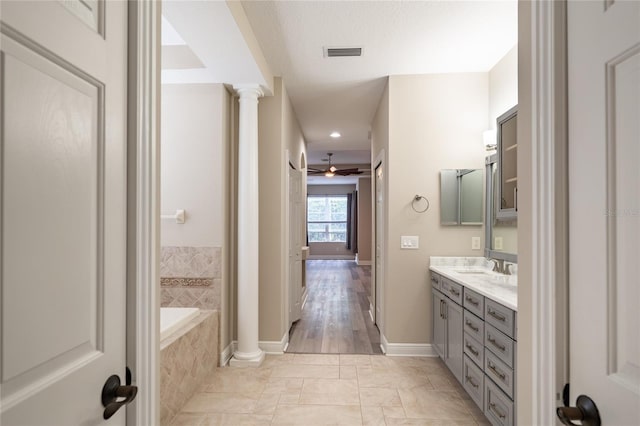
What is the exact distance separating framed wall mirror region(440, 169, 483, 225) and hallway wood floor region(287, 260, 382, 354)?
5.20 ft

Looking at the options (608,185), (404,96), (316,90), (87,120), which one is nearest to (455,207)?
(404,96)

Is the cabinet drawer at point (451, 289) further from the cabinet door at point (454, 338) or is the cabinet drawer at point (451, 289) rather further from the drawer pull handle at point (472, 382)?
the drawer pull handle at point (472, 382)

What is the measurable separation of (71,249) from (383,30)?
8.47 feet

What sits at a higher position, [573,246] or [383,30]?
[383,30]

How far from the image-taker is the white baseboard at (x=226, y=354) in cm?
304

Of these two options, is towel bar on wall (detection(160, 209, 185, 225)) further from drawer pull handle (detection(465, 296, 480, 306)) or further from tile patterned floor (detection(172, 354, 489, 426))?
drawer pull handle (detection(465, 296, 480, 306))

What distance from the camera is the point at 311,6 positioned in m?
2.27

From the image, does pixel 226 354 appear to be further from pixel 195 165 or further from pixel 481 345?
pixel 481 345

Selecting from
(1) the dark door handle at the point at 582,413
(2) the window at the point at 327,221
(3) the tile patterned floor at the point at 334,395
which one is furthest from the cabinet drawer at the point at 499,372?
(2) the window at the point at 327,221

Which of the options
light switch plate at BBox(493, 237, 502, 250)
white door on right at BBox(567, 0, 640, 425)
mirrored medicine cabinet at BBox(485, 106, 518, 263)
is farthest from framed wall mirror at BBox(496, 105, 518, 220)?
white door on right at BBox(567, 0, 640, 425)

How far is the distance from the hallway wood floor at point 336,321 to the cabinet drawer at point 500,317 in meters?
1.61

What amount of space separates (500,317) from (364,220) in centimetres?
893

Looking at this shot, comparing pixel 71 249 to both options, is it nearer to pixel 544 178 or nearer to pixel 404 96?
pixel 544 178

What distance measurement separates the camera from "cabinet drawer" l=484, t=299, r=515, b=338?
1.77 meters
